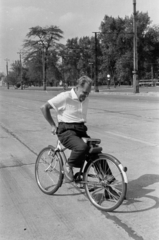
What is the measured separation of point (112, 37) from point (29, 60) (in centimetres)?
1858

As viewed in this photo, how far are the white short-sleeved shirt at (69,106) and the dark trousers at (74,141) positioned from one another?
0.09m

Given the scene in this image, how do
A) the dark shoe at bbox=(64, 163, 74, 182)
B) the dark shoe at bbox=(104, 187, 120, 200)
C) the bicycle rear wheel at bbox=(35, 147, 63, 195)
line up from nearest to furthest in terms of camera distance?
the dark shoe at bbox=(104, 187, 120, 200)
the dark shoe at bbox=(64, 163, 74, 182)
the bicycle rear wheel at bbox=(35, 147, 63, 195)

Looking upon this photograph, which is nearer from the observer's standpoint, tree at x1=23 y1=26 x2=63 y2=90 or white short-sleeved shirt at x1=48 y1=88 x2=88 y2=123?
white short-sleeved shirt at x1=48 y1=88 x2=88 y2=123

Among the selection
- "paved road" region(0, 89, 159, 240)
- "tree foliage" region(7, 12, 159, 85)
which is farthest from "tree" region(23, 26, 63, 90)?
"paved road" region(0, 89, 159, 240)

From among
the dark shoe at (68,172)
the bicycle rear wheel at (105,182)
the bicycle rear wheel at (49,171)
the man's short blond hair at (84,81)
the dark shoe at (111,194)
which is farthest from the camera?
the bicycle rear wheel at (49,171)

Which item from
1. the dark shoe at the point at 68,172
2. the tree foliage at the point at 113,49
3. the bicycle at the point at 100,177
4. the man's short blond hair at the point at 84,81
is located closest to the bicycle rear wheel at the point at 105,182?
the bicycle at the point at 100,177

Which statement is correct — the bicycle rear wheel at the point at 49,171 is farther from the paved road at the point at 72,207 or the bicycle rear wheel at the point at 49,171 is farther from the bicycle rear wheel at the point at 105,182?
the bicycle rear wheel at the point at 105,182

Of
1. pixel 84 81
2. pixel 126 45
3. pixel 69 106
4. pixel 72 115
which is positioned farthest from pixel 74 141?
pixel 126 45

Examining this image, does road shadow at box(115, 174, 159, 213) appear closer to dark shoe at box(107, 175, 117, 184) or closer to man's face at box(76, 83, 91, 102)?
dark shoe at box(107, 175, 117, 184)

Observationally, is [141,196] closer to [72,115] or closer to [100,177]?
[100,177]

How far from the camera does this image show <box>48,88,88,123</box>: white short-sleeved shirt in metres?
3.80

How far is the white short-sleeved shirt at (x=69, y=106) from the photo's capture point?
12.5 feet

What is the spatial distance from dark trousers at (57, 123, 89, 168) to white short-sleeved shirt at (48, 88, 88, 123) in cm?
9

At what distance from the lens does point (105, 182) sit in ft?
11.9
